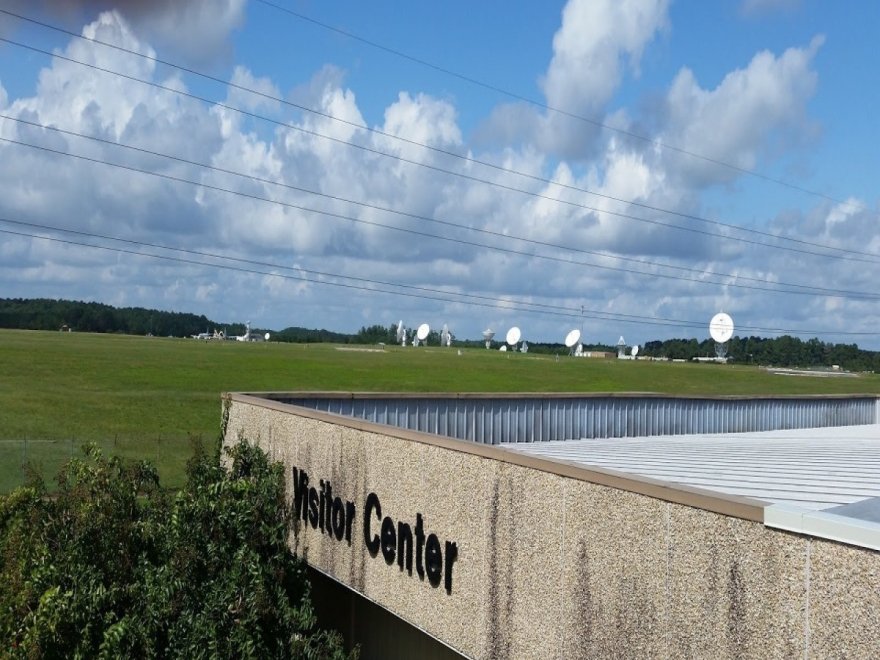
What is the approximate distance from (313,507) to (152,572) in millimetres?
3734

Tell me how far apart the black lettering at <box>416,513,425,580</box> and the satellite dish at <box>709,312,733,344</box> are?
2882 inches

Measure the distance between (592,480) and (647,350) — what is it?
181 meters

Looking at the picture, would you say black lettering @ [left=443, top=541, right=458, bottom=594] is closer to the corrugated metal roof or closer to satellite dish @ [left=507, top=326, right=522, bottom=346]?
the corrugated metal roof

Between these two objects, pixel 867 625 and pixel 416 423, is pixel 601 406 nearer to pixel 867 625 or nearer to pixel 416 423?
pixel 416 423

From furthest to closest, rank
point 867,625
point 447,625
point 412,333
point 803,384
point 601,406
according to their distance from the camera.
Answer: point 412,333
point 803,384
point 601,406
point 447,625
point 867,625

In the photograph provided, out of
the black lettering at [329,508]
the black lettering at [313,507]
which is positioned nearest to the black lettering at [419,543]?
the black lettering at [329,508]

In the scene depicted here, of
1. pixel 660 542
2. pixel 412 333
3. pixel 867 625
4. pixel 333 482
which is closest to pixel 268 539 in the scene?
pixel 333 482

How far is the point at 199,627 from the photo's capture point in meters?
13.4

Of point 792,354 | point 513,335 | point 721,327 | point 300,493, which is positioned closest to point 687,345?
point 792,354

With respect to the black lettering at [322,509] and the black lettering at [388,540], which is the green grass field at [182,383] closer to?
the black lettering at [322,509]

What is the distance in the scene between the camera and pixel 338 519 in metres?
16.5

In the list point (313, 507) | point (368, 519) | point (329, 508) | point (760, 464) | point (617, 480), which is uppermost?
point (617, 480)

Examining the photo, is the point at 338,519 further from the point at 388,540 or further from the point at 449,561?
the point at 449,561

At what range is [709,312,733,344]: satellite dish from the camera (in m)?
82.9
